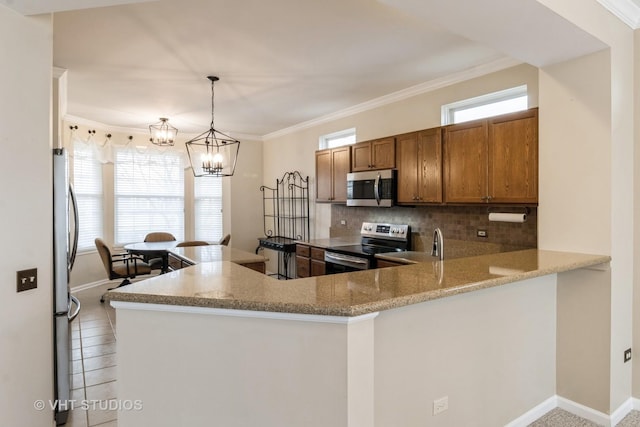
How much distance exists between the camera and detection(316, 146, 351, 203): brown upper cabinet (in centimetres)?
475

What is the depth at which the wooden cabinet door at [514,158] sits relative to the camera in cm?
275

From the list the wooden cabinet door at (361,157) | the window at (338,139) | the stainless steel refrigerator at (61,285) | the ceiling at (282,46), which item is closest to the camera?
the ceiling at (282,46)

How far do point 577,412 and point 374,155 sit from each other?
297 centimetres

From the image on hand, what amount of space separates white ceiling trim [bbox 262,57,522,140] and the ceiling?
0.06 metres

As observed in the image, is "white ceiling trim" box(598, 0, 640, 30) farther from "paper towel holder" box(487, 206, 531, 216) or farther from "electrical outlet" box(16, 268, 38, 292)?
"electrical outlet" box(16, 268, 38, 292)

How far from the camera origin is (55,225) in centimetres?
220

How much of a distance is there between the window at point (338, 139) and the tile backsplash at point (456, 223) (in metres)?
1.06

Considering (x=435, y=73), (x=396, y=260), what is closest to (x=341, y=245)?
(x=396, y=260)

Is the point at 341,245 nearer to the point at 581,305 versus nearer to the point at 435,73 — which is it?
the point at 435,73

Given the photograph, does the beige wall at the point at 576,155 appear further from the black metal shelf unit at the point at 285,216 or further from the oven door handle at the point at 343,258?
the black metal shelf unit at the point at 285,216

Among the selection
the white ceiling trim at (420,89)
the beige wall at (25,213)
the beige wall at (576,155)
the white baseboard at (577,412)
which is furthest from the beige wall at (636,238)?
the beige wall at (25,213)

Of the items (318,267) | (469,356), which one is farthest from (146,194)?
(469,356)

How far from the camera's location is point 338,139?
217 inches

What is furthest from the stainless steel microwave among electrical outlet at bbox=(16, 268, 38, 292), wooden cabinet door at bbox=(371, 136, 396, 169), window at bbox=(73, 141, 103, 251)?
window at bbox=(73, 141, 103, 251)
